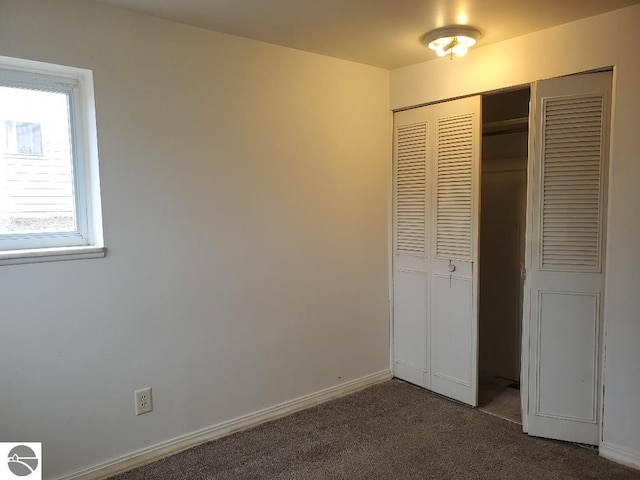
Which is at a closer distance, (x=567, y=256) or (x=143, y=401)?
(x=143, y=401)

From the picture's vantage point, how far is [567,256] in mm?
2537

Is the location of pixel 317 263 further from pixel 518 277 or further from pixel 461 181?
pixel 518 277

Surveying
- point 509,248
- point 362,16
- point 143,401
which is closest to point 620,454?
point 509,248

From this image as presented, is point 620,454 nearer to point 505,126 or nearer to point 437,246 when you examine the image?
point 437,246

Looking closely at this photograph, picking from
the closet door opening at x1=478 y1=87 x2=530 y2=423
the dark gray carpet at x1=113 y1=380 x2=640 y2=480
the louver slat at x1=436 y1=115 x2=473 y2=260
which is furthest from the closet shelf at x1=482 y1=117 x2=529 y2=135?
the dark gray carpet at x1=113 y1=380 x2=640 y2=480

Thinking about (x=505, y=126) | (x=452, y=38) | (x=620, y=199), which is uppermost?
(x=452, y=38)

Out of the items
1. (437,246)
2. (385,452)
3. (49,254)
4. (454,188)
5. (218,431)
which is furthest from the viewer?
(437,246)

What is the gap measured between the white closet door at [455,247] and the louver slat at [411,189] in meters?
0.10

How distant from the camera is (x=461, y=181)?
9.85 feet

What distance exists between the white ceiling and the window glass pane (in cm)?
59

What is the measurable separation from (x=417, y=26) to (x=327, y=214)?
1245 millimetres

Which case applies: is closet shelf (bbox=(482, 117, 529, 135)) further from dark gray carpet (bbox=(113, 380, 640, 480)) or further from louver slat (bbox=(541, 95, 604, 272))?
dark gray carpet (bbox=(113, 380, 640, 480))

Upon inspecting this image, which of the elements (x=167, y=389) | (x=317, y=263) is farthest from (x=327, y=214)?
(x=167, y=389)

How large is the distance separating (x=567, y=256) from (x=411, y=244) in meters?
1.06
